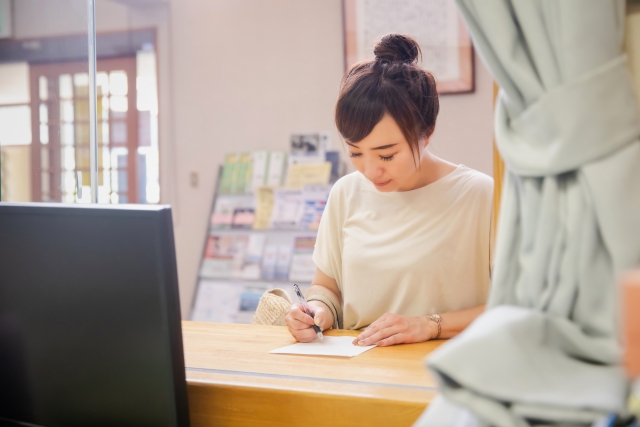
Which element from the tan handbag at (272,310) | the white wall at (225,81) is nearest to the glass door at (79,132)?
the white wall at (225,81)

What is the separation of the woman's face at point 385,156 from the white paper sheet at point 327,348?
495mm

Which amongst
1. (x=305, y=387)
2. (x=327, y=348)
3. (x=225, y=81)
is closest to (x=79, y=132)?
(x=327, y=348)

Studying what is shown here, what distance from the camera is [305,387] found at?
1.11 m

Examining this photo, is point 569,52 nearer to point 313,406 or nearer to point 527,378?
point 527,378

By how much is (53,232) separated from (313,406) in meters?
0.52

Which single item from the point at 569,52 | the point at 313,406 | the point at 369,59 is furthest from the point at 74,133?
the point at 569,52

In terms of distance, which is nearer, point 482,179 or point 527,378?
point 527,378

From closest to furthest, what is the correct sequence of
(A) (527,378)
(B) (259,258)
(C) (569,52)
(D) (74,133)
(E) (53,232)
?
(A) (527,378) → (C) (569,52) → (E) (53,232) → (D) (74,133) → (B) (259,258)

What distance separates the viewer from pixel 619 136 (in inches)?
31.4

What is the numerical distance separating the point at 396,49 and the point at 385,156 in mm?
335

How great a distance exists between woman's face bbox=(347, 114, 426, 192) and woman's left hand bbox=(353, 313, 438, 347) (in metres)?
0.44

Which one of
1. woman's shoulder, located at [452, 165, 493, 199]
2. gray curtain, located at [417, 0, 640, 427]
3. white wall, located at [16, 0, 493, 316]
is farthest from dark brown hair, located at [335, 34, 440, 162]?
white wall, located at [16, 0, 493, 316]

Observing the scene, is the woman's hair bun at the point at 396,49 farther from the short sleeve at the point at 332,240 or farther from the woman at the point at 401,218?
the short sleeve at the point at 332,240

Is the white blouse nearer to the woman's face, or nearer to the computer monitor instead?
the woman's face
